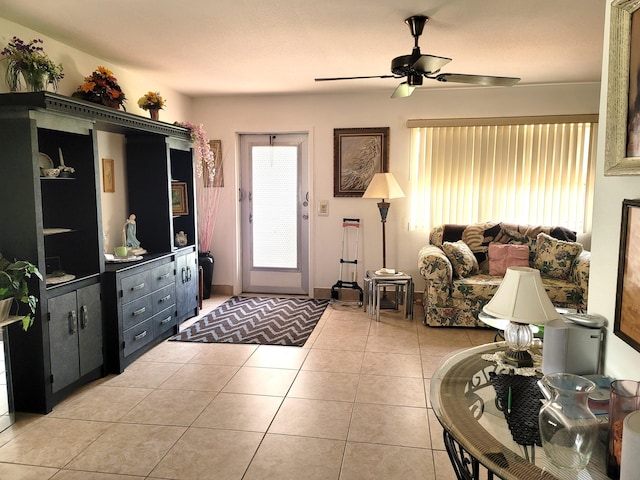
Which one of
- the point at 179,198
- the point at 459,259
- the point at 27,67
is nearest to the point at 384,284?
the point at 459,259

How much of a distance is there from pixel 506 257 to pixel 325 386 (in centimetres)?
260

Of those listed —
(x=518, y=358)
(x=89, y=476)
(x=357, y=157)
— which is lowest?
(x=89, y=476)

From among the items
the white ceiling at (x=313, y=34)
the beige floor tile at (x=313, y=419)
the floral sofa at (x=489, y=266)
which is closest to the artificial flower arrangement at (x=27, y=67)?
the white ceiling at (x=313, y=34)

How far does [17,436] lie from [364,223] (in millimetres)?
4041

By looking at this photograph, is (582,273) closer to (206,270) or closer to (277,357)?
(277,357)

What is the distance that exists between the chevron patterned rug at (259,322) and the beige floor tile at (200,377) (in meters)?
0.60

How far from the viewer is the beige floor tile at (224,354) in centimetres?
382

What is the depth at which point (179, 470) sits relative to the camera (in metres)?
2.36

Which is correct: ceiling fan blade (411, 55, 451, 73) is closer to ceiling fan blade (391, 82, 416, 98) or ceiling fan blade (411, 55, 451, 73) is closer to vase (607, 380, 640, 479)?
ceiling fan blade (391, 82, 416, 98)

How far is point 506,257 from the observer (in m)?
4.91

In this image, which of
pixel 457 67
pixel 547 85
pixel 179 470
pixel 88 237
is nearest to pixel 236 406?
pixel 179 470

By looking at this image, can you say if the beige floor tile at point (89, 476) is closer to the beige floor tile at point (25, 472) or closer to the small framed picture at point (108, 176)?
the beige floor tile at point (25, 472)

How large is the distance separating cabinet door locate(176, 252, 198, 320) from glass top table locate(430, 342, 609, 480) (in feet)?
10.6

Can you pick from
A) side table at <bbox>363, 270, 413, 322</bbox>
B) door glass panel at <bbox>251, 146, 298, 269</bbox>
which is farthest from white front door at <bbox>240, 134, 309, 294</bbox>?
side table at <bbox>363, 270, 413, 322</bbox>
